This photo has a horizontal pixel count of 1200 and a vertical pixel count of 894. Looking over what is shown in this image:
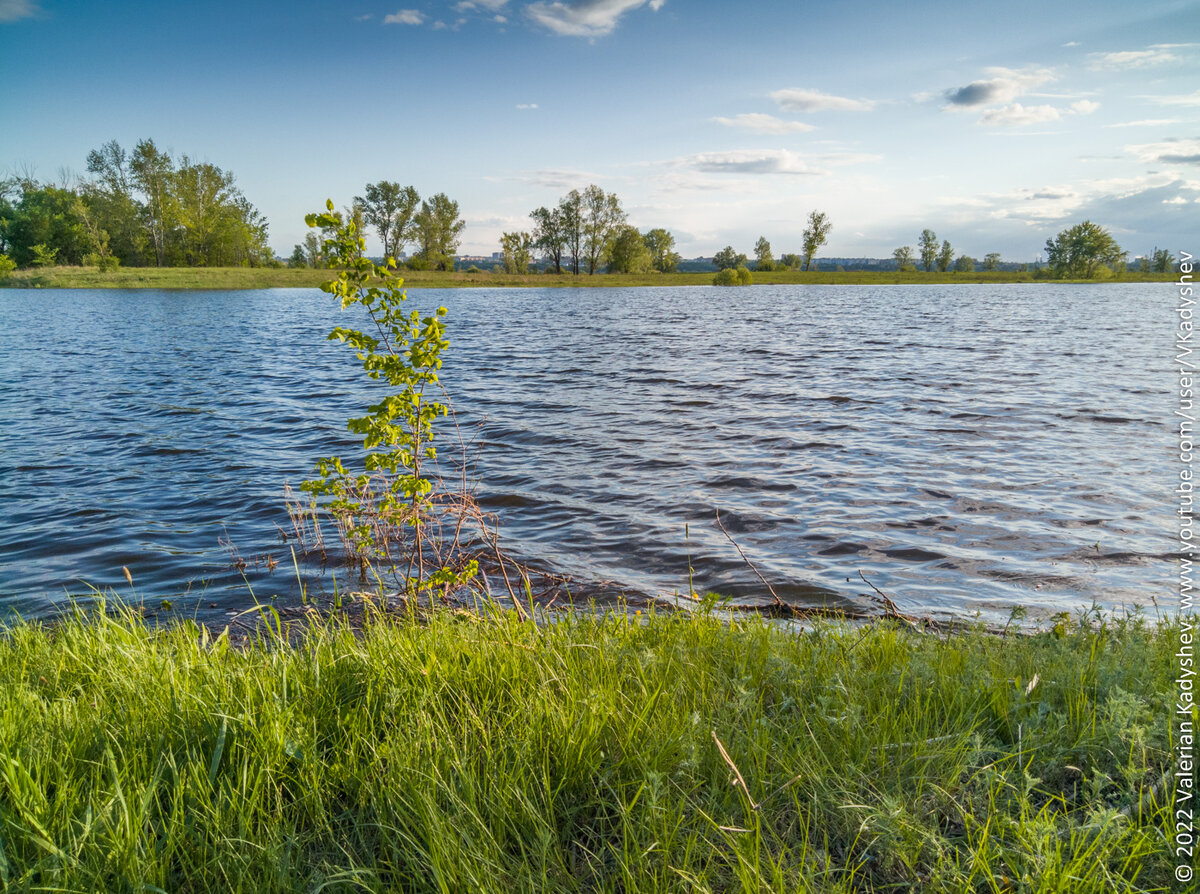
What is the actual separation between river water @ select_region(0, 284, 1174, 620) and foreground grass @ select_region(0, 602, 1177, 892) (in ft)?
10.4

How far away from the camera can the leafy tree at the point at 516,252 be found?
11169 cm

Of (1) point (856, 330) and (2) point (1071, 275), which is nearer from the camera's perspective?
(1) point (856, 330)

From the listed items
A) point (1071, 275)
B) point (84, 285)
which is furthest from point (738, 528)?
point (1071, 275)

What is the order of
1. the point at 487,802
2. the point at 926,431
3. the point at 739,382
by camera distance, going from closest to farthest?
the point at 487,802, the point at 926,431, the point at 739,382

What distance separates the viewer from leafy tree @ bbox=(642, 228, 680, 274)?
429 ft

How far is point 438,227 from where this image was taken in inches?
4414

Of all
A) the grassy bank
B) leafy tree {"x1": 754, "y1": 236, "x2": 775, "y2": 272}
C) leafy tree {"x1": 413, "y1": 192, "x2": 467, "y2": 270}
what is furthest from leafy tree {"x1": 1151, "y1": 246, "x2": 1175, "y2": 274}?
leafy tree {"x1": 413, "y1": 192, "x2": 467, "y2": 270}

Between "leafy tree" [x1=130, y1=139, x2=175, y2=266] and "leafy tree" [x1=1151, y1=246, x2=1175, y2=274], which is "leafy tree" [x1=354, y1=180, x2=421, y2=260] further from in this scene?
"leafy tree" [x1=1151, y1=246, x2=1175, y2=274]

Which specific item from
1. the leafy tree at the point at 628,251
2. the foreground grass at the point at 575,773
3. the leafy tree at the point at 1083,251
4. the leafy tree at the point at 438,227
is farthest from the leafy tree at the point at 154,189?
the leafy tree at the point at 1083,251

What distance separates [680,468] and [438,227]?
370ft

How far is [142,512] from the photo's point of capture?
8711 millimetres

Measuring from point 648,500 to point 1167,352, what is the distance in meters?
23.7

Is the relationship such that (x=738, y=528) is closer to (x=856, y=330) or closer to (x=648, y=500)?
(x=648, y=500)

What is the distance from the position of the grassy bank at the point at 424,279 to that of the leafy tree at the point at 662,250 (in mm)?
14603
